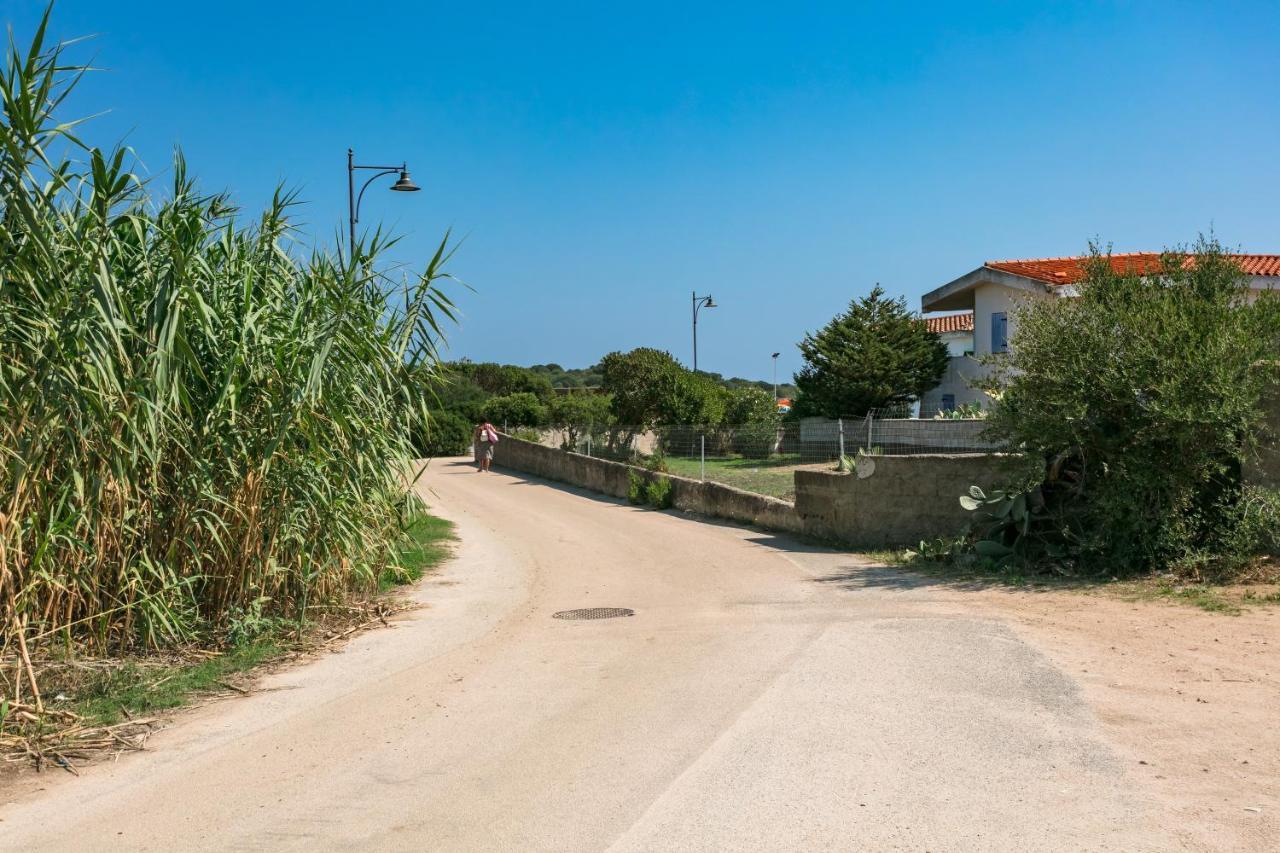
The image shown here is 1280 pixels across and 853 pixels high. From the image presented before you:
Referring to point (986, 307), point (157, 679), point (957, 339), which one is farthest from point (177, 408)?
point (957, 339)

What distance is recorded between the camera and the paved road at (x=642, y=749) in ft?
15.4

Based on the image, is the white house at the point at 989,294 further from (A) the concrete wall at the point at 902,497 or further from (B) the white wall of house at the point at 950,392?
(A) the concrete wall at the point at 902,497

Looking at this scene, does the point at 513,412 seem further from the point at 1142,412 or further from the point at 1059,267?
the point at 1142,412

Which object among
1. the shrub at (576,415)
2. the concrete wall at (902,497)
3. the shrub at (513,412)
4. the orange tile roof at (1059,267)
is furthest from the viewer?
the shrub at (513,412)

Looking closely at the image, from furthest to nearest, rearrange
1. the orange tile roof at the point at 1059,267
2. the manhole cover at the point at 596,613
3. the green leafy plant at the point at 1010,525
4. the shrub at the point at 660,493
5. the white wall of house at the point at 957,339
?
the white wall of house at the point at 957,339 < the orange tile roof at the point at 1059,267 < the shrub at the point at 660,493 < the green leafy plant at the point at 1010,525 < the manhole cover at the point at 596,613

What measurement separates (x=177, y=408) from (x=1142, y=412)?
370 inches

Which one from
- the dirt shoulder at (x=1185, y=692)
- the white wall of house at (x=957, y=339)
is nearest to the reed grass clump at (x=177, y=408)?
the dirt shoulder at (x=1185, y=692)

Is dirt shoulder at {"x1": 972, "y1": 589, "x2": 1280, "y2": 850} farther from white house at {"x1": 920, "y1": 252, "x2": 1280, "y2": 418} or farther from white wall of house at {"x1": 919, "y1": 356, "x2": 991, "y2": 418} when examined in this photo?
white wall of house at {"x1": 919, "y1": 356, "x2": 991, "y2": 418}

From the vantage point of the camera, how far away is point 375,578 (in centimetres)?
1070

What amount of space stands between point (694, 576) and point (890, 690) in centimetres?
582

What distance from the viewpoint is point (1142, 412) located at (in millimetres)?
11039

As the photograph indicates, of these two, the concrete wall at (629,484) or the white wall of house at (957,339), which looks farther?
the white wall of house at (957,339)

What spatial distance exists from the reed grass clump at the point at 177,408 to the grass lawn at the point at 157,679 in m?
0.32

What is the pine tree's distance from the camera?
1348 inches
